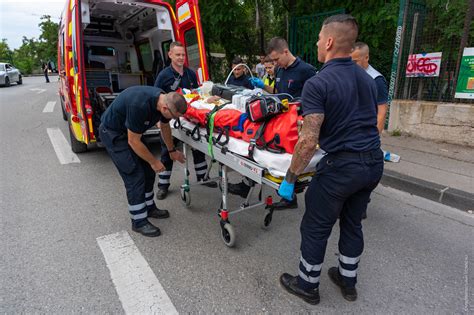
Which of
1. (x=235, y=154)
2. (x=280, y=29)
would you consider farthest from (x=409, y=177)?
(x=280, y=29)

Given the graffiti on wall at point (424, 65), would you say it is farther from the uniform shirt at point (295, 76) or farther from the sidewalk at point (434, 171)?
the uniform shirt at point (295, 76)

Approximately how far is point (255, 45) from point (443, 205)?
837 centimetres

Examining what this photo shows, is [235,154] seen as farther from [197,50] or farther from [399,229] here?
[197,50]

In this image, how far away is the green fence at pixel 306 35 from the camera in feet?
22.3

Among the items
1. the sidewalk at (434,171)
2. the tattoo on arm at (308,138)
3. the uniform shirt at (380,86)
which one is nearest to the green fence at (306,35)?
the sidewalk at (434,171)

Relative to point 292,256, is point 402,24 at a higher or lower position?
higher

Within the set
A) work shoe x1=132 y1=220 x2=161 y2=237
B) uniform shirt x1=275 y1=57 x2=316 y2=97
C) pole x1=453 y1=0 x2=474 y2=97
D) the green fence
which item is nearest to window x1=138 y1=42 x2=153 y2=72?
the green fence

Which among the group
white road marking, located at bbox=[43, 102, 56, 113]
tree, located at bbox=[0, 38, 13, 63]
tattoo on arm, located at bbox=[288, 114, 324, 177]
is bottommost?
white road marking, located at bbox=[43, 102, 56, 113]

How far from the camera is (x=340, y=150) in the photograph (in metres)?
1.84

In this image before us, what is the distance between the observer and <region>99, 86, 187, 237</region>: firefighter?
265 cm

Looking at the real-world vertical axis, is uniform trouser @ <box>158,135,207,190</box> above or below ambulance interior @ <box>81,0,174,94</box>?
below

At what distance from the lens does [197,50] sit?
5074 mm

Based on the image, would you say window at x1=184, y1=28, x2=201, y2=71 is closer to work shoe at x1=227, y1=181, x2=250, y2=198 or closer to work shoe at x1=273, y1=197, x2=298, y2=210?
work shoe at x1=227, y1=181, x2=250, y2=198

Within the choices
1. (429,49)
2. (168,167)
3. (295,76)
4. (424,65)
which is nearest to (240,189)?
(168,167)
